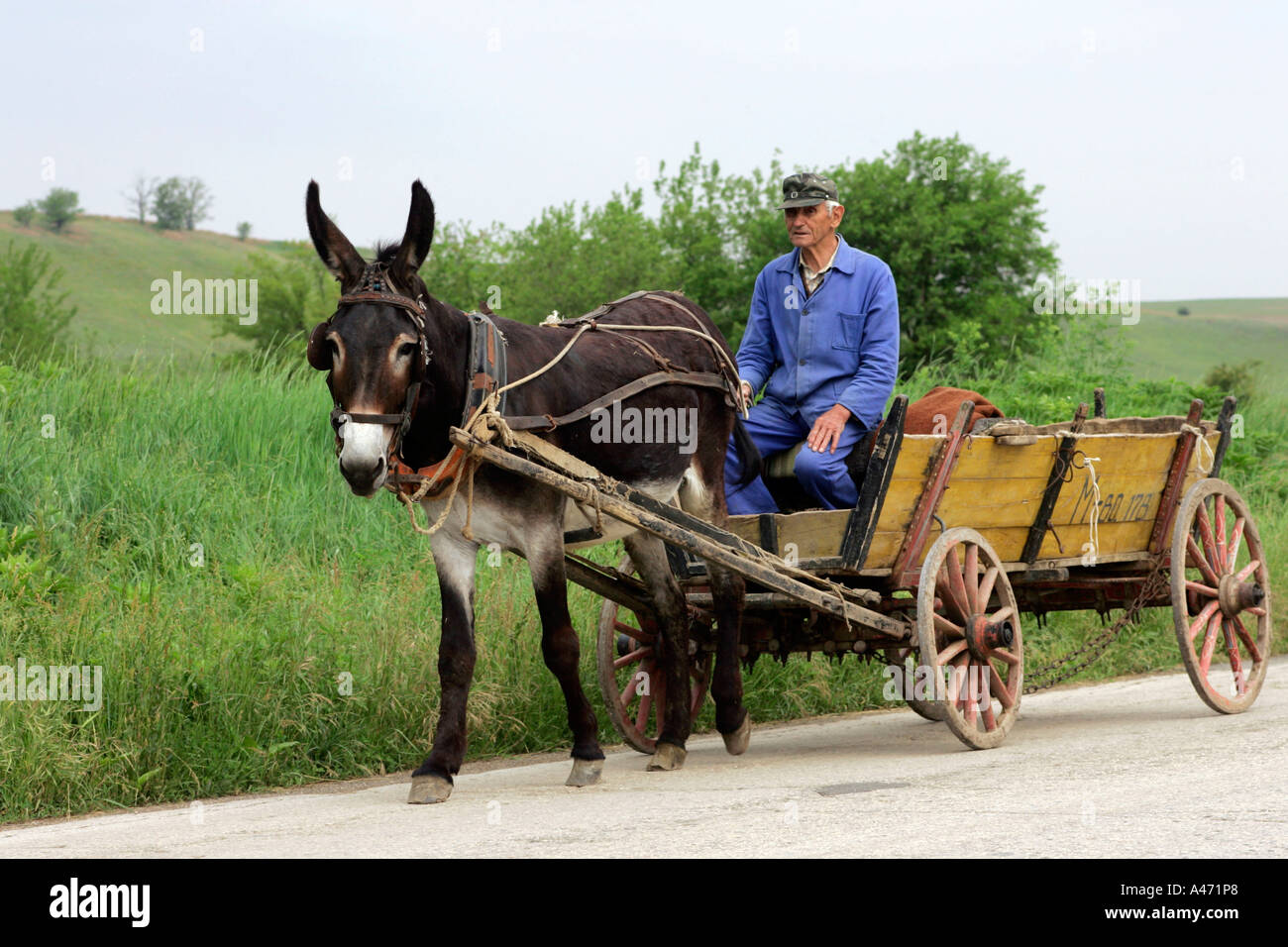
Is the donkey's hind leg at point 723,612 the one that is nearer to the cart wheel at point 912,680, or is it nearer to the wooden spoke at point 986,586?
the cart wheel at point 912,680

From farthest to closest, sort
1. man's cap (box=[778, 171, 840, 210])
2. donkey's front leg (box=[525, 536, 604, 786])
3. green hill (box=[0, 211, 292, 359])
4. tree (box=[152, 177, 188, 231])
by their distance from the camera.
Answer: tree (box=[152, 177, 188, 231]) → green hill (box=[0, 211, 292, 359]) → man's cap (box=[778, 171, 840, 210]) → donkey's front leg (box=[525, 536, 604, 786])

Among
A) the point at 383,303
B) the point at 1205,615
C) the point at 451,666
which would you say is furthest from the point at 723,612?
the point at 1205,615

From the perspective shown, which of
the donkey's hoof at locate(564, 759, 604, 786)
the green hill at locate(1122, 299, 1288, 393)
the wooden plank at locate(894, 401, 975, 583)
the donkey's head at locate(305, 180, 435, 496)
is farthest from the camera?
the green hill at locate(1122, 299, 1288, 393)

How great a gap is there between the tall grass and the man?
72.5 inches

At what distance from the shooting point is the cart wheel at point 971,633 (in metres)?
6.72

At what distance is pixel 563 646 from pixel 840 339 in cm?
223

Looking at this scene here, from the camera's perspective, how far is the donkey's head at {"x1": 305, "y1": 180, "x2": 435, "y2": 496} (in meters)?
5.27

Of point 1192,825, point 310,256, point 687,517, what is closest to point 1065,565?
point 687,517

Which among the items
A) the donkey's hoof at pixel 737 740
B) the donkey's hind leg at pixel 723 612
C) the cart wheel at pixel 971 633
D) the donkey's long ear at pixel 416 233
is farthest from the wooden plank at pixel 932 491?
the donkey's long ear at pixel 416 233

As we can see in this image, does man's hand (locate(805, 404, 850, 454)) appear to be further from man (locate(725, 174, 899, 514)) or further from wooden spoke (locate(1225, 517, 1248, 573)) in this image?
wooden spoke (locate(1225, 517, 1248, 573))

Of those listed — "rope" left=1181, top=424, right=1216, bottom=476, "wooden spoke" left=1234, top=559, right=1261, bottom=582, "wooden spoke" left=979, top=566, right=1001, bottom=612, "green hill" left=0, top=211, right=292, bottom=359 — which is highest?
"green hill" left=0, top=211, right=292, bottom=359

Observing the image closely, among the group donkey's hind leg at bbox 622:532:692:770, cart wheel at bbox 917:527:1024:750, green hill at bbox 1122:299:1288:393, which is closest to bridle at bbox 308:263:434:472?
donkey's hind leg at bbox 622:532:692:770

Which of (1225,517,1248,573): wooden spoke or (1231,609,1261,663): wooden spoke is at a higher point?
(1225,517,1248,573): wooden spoke

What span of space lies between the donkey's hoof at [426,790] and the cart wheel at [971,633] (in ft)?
7.09
